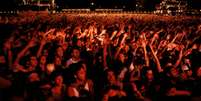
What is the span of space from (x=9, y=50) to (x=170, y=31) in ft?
22.4

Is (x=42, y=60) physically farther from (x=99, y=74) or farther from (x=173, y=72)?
(x=173, y=72)

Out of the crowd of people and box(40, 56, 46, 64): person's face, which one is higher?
box(40, 56, 46, 64): person's face

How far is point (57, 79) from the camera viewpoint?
19.3 feet

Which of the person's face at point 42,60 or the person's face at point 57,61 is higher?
the person's face at point 42,60

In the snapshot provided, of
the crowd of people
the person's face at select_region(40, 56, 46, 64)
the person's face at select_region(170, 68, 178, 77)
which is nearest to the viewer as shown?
the crowd of people

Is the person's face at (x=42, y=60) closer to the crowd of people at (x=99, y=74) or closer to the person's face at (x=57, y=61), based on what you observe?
the crowd of people at (x=99, y=74)

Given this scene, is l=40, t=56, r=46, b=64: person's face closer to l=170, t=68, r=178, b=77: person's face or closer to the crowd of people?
the crowd of people

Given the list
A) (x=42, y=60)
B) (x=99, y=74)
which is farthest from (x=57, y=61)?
(x=99, y=74)

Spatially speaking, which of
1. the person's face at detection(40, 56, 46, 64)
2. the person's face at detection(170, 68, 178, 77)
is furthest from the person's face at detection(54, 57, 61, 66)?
the person's face at detection(170, 68, 178, 77)

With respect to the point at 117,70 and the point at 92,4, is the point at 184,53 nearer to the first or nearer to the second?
the point at 117,70

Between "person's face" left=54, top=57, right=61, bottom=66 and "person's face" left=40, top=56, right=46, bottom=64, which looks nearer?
"person's face" left=40, top=56, right=46, bottom=64

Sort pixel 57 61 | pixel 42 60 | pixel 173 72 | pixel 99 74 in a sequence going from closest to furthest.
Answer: pixel 173 72 → pixel 42 60 → pixel 99 74 → pixel 57 61

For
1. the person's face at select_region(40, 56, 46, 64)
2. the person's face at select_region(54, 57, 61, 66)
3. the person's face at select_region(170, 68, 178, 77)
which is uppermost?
the person's face at select_region(40, 56, 46, 64)

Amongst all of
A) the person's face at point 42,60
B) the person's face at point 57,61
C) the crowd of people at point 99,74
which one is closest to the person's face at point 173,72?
the crowd of people at point 99,74
